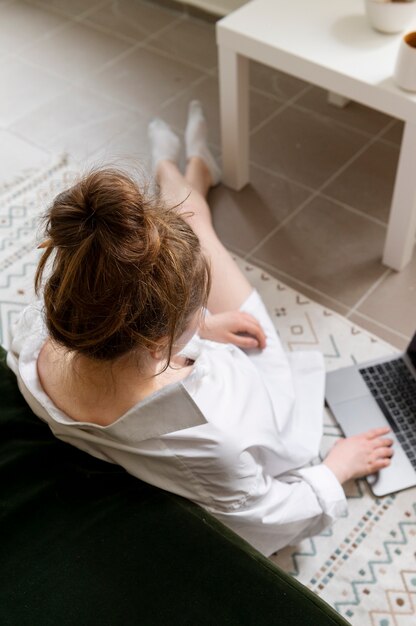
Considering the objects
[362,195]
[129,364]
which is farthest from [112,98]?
[129,364]

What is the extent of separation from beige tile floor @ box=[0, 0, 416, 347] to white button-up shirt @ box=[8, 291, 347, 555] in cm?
44

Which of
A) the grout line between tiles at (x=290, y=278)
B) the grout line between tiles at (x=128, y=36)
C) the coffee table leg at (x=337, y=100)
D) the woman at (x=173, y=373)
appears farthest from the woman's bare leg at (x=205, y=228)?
the grout line between tiles at (x=128, y=36)

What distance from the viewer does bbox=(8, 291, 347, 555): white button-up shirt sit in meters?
0.87

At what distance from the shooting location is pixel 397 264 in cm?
155

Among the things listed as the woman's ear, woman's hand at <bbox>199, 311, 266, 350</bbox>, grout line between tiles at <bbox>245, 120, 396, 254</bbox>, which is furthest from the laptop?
the woman's ear

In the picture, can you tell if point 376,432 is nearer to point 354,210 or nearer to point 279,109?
point 354,210

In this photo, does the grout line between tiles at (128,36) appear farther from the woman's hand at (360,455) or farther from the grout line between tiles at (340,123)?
the woman's hand at (360,455)

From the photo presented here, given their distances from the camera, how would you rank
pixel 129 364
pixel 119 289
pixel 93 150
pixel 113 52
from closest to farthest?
1. pixel 119 289
2. pixel 129 364
3. pixel 93 150
4. pixel 113 52

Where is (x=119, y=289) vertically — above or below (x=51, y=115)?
above

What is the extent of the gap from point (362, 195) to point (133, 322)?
114cm

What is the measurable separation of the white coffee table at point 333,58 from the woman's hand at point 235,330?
17.4 inches

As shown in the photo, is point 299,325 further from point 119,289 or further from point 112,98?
point 112,98

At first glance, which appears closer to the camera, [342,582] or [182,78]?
[342,582]

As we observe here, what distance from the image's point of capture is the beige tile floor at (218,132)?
1.59 metres
